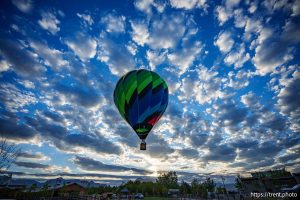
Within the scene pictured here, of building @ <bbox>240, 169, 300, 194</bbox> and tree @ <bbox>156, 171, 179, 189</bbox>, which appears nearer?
building @ <bbox>240, 169, 300, 194</bbox>

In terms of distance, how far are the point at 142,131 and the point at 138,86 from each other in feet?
13.3

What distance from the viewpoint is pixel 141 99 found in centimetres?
1684

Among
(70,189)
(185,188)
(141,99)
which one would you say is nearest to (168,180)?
(185,188)

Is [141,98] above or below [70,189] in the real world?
above

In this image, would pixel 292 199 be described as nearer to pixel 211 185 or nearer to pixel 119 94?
pixel 119 94

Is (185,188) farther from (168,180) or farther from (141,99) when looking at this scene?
(141,99)

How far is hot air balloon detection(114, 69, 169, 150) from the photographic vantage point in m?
16.5

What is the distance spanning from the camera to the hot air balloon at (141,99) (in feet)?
54.2

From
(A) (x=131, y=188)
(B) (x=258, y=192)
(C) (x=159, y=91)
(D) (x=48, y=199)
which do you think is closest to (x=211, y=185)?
(A) (x=131, y=188)

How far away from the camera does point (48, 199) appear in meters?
30.7

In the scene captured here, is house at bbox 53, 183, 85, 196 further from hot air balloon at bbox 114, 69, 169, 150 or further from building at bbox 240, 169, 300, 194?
hot air balloon at bbox 114, 69, 169, 150

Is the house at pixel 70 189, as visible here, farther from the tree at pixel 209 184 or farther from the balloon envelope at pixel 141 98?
the tree at pixel 209 184

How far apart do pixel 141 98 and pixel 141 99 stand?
0.09 meters

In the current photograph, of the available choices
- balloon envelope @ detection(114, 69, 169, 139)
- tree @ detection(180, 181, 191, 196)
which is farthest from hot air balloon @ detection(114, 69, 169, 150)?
tree @ detection(180, 181, 191, 196)
